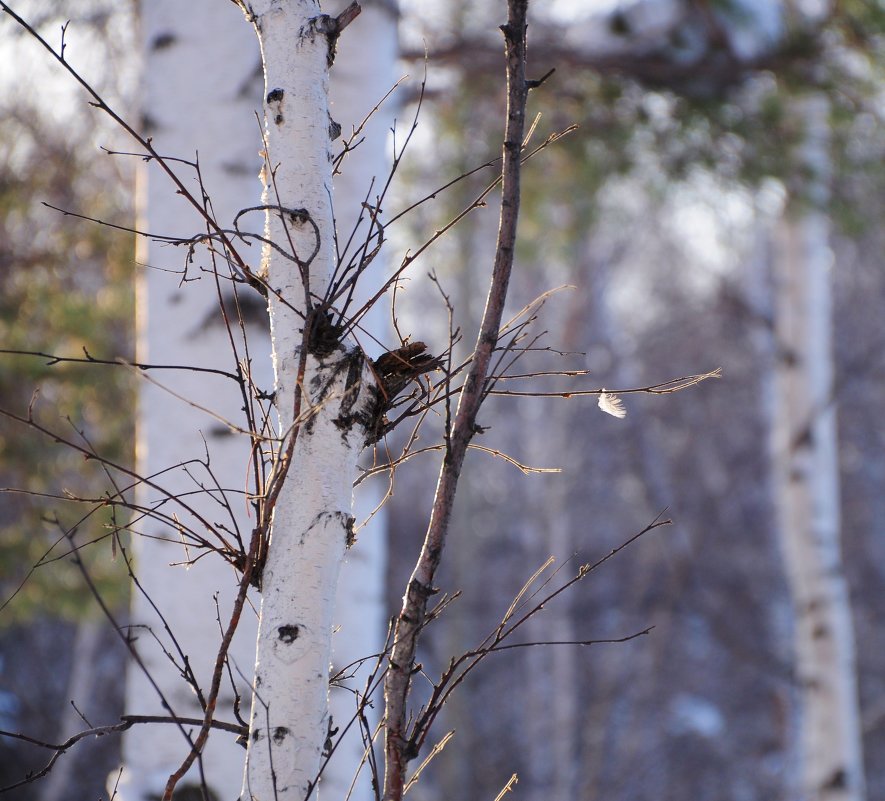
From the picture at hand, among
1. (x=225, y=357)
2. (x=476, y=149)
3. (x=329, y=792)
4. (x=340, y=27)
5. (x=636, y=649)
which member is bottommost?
(x=329, y=792)

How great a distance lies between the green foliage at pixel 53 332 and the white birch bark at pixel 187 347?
221cm

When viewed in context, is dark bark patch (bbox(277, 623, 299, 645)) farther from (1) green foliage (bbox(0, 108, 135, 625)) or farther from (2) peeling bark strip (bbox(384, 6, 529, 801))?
(1) green foliage (bbox(0, 108, 135, 625))

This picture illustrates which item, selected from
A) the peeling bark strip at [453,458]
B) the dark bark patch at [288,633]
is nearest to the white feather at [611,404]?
the peeling bark strip at [453,458]

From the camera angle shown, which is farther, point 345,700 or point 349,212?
point 349,212

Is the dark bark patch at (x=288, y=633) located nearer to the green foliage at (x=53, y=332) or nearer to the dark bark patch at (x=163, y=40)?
the dark bark patch at (x=163, y=40)

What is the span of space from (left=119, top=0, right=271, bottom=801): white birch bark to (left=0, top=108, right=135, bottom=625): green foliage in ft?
7.24

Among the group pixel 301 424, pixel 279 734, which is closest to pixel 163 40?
pixel 301 424

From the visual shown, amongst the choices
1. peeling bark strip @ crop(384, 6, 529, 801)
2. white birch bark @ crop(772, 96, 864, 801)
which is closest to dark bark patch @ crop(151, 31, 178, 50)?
peeling bark strip @ crop(384, 6, 529, 801)

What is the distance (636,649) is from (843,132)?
313 inches

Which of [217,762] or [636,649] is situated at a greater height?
[636,649]

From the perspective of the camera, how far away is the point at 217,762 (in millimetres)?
1927

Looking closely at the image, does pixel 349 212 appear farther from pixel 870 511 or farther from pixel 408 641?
pixel 870 511

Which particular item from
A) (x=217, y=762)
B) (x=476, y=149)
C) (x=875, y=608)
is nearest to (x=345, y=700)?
(x=217, y=762)

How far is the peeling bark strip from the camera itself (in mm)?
952
